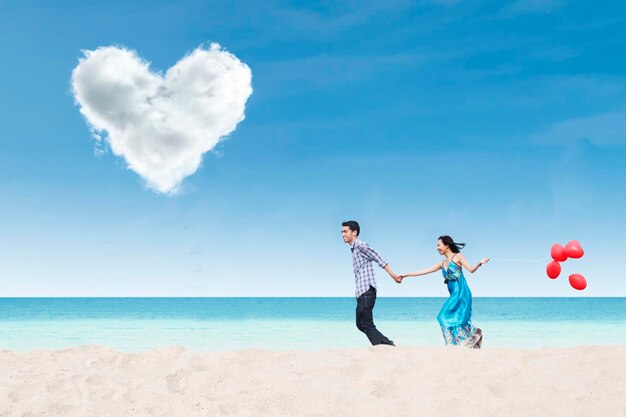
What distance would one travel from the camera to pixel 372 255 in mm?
7133

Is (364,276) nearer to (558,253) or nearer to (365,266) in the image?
(365,266)

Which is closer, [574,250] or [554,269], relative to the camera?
[574,250]

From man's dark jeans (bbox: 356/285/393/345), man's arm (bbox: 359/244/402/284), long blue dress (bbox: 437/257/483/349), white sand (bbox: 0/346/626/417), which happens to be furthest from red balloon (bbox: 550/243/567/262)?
man's dark jeans (bbox: 356/285/393/345)

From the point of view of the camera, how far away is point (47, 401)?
4.98 meters

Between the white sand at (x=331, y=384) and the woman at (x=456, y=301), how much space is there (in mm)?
1075

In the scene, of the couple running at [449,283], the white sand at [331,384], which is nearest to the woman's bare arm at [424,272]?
the couple running at [449,283]

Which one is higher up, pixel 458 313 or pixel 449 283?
pixel 449 283

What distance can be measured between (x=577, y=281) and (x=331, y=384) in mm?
4124

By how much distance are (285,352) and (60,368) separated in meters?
2.56

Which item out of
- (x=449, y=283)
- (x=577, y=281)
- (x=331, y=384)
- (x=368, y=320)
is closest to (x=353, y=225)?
(x=368, y=320)

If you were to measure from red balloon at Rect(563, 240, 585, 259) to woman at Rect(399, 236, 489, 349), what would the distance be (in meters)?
1.36

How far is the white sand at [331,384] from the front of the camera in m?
4.69

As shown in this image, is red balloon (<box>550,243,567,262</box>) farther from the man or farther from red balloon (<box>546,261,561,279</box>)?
the man

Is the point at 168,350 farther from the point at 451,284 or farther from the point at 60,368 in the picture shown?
the point at 451,284
